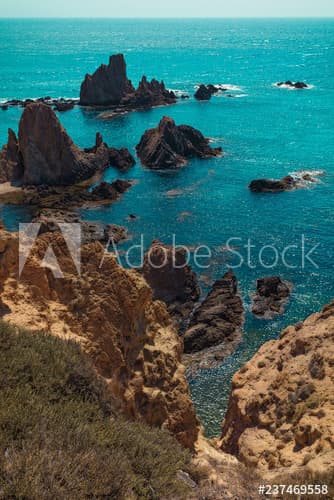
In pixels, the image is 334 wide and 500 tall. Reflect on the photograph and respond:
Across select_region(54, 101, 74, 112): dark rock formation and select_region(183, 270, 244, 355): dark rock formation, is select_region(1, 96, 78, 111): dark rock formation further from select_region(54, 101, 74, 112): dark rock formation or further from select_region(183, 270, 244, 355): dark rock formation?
select_region(183, 270, 244, 355): dark rock formation

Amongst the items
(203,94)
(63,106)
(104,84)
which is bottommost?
(63,106)

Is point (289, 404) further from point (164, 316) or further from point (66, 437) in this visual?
point (66, 437)

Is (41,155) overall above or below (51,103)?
below

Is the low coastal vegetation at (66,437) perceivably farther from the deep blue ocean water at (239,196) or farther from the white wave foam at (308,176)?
the white wave foam at (308,176)

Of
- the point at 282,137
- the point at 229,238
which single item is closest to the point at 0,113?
the point at 282,137

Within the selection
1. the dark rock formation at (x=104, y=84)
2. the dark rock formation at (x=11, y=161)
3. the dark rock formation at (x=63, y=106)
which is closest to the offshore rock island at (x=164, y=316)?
the dark rock formation at (x=11, y=161)

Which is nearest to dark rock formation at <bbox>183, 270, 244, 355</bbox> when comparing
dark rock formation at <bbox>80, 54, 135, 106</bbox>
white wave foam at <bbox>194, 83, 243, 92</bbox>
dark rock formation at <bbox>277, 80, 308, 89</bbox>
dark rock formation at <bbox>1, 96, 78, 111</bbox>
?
dark rock formation at <bbox>1, 96, 78, 111</bbox>

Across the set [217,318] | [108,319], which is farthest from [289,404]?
[217,318]
